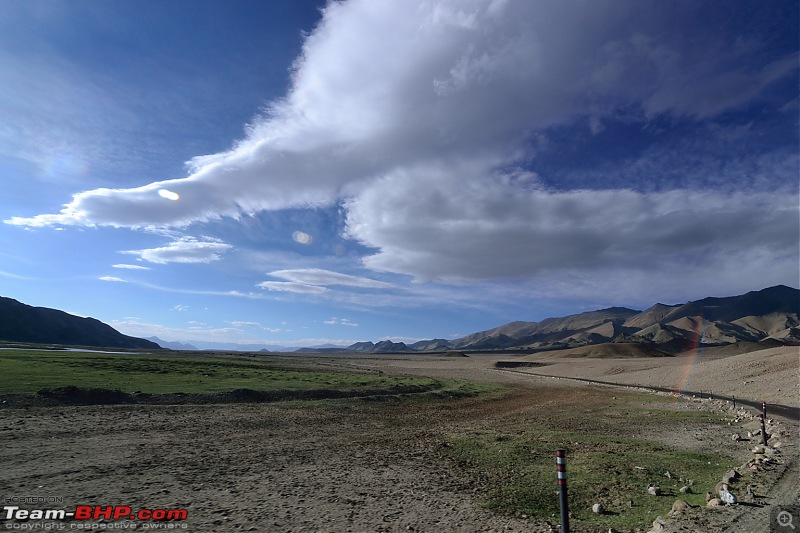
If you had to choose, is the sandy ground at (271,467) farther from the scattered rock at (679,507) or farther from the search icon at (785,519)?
the scattered rock at (679,507)

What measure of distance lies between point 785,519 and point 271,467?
13.2 metres

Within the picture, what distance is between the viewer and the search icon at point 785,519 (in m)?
8.25

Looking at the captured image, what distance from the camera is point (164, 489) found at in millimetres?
11250

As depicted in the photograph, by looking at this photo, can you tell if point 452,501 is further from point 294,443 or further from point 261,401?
point 261,401

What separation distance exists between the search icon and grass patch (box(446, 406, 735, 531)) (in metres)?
1.51

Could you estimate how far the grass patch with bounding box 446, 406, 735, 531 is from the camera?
1021 cm

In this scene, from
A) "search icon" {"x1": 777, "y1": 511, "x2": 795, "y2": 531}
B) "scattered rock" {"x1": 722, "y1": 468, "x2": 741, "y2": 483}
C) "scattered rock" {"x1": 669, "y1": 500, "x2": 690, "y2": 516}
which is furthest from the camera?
"scattered rock" {"x1": 722, "y1": 468, "x2": 741, "y2": 483}

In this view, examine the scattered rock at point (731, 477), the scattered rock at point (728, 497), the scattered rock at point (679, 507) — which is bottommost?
the scattered rock at point (731, 477)

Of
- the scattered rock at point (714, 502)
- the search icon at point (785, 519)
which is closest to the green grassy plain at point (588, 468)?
the scattered rock at point (714, 502)

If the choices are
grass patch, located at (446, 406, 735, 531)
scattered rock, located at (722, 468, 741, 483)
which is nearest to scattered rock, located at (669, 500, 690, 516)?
grass patch, located at (446, 406, 735, 531)

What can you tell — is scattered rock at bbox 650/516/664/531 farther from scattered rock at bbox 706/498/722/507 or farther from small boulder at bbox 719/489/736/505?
small boulder at bbox 719/489/736/505

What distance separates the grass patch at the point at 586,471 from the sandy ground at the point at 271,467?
0.89 m

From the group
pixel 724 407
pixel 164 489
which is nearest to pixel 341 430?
pixel 164 489

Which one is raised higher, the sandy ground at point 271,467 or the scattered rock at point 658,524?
the scattered rock at point 658,524
